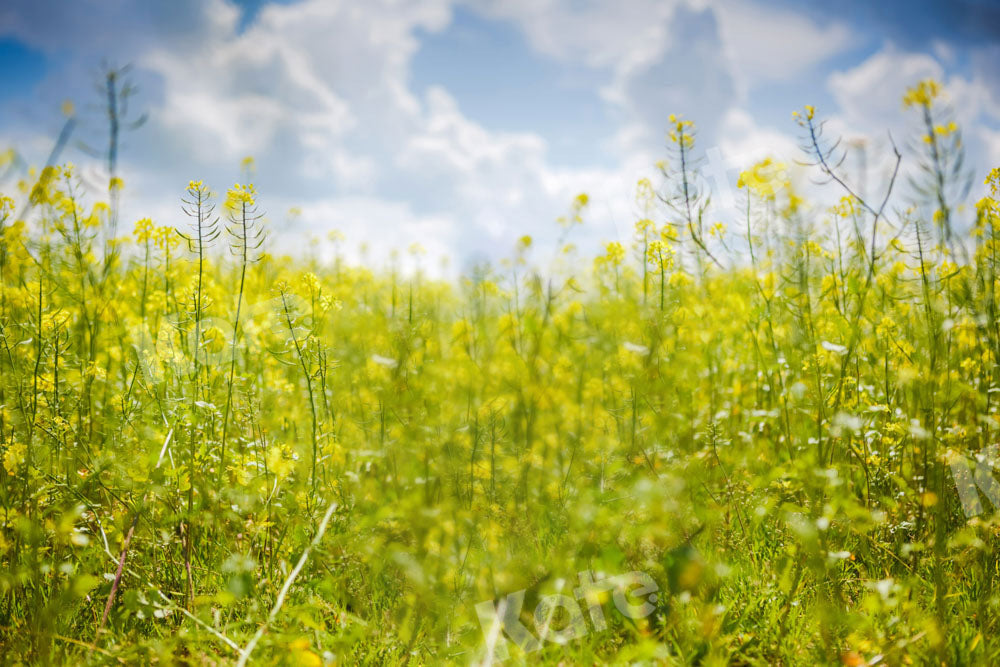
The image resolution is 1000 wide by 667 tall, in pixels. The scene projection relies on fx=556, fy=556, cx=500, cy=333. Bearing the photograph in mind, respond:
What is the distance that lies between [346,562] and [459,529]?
1.32ft

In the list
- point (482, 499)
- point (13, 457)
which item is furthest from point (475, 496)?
point (13, 457)

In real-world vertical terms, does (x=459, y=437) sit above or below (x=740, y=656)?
above

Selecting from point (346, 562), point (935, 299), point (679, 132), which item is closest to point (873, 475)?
point (935, 299)

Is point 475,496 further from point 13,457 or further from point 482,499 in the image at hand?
point 13,457

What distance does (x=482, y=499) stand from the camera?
1.68 m

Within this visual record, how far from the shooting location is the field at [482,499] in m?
1.39

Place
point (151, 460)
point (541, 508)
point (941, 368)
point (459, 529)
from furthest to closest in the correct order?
point (941, 368)
point (541, 508)
point (151, 460)
point (459, 529)

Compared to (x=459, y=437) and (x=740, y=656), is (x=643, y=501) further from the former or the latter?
(x=459, y=437)

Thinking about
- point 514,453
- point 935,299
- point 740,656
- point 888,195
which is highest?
point 888,195

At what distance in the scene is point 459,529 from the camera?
151 centimetres

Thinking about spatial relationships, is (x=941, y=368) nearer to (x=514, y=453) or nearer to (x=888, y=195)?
(x=888, y=195)

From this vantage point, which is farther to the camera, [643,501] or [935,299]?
[935,299]

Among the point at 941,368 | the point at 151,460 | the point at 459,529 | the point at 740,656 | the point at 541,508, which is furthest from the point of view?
the point at 941,368

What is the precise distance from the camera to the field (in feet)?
4.55
